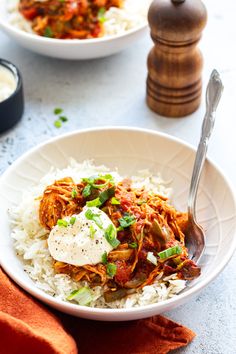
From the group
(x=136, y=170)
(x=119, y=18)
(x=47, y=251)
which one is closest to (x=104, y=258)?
(x=47, y=251)

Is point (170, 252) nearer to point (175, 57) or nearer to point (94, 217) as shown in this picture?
point (94, 217)

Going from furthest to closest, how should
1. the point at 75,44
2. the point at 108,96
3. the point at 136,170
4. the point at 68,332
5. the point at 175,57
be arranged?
the point at 108,96 → the point at 75,44 → the point at 175,57 → the point at 136,170 → the point at 68,332

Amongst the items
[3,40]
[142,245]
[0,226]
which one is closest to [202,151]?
[142,245]

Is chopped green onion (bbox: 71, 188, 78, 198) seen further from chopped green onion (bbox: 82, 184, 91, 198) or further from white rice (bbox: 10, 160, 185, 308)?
white rice (bbox: 10, 160, 185, 308)

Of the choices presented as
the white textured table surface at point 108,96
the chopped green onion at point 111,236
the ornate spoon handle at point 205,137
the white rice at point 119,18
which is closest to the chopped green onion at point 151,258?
the chopped green onion at point 111,236

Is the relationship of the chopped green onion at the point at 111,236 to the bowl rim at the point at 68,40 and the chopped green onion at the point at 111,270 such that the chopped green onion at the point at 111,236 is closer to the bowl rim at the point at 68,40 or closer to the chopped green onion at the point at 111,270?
the chopped green onion at the point at 111,270

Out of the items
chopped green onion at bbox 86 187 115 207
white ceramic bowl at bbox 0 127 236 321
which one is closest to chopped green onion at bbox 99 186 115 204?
chopped green onion at bbox 86 187 115 207
